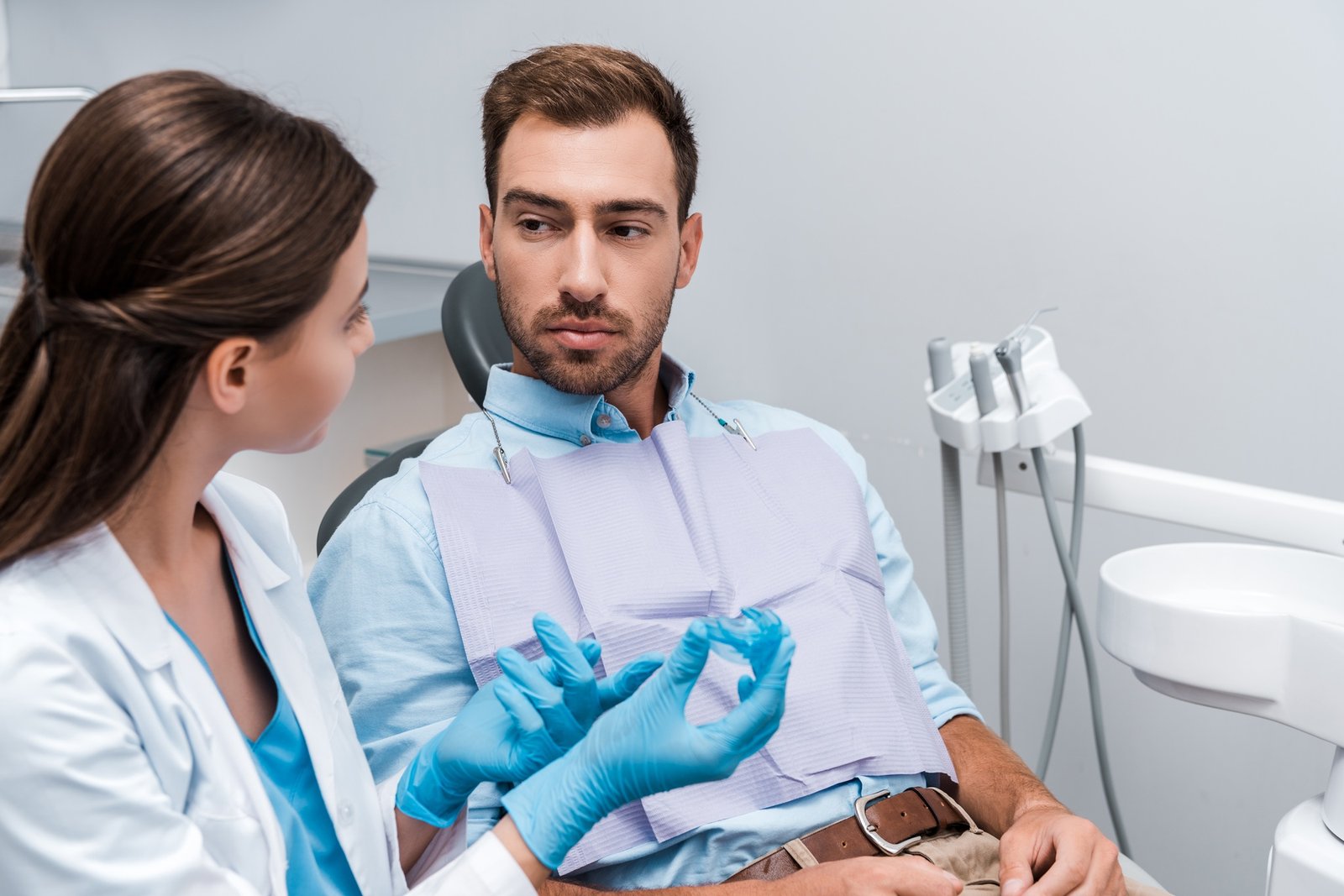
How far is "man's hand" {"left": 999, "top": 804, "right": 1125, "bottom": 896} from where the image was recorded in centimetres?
108

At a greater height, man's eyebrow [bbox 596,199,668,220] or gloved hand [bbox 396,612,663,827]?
man's eyebrow [bbox 596,199,668,220]

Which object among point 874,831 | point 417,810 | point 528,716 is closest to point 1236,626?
point 874,831

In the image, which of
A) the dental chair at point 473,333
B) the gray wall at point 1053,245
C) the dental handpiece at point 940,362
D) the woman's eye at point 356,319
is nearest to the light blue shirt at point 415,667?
the dental chair at point 473,333

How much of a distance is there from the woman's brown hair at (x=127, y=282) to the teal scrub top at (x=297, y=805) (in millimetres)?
234

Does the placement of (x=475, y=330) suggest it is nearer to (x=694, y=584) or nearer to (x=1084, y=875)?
(x=694, y=584)

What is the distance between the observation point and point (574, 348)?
50.6 inches

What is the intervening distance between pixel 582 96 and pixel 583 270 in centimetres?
20

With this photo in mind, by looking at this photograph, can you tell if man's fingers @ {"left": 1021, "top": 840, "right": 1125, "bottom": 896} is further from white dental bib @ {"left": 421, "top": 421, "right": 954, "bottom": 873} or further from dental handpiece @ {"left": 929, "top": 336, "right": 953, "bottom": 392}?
dental handpiece @ {"left": 929, "top": 336, "right": 953, "bottom": 392}

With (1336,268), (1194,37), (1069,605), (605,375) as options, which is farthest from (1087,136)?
(605,375)

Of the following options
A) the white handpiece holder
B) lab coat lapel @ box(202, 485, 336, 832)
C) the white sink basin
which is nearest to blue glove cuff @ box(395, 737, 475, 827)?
lab coat lapel @ box(202, 485, 336, 832)

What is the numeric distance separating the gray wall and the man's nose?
1.78ft

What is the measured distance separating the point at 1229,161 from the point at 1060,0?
0.34m

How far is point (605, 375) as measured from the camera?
130cm

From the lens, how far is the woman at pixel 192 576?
710mm
